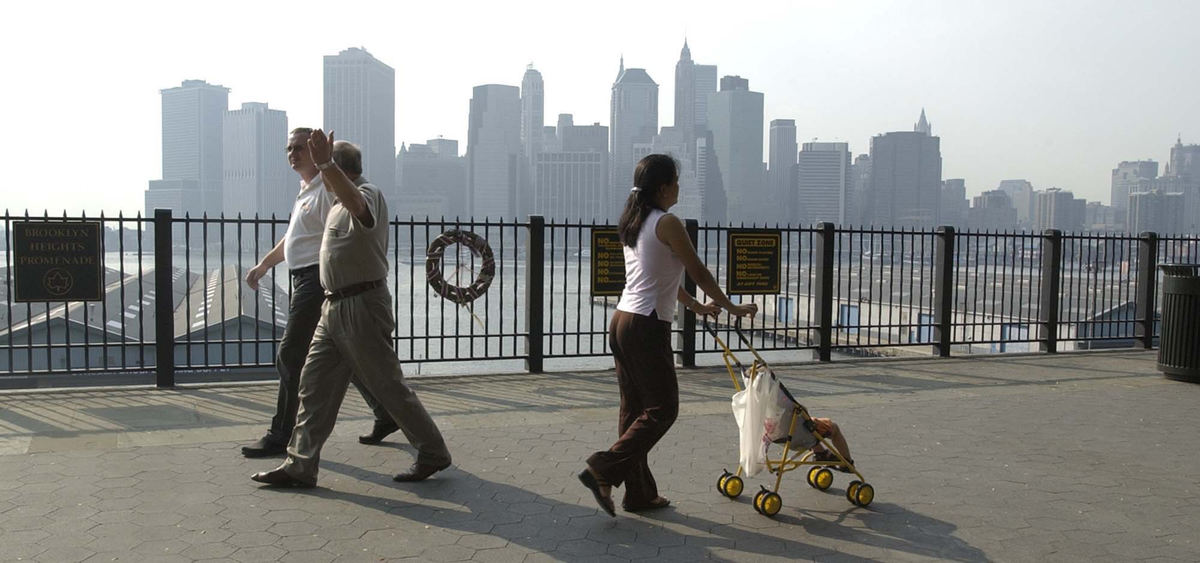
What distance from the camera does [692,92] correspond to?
128 m

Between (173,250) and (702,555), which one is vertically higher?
(173,250)

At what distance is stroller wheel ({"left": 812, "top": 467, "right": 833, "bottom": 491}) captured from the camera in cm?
496

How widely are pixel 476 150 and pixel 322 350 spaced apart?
2464 inches

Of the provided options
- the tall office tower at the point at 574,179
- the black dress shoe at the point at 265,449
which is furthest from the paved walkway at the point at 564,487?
the tall office tower at the point at 574,179

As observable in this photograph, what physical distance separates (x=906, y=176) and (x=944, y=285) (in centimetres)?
5921

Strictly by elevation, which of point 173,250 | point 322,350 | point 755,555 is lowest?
point 755,555

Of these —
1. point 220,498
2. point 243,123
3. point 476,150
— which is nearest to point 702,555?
point 220,498

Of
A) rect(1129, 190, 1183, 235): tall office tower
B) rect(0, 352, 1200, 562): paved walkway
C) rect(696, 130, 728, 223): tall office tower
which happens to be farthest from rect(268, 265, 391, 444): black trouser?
rect(1129, 190, 1183, 235): tall office tower

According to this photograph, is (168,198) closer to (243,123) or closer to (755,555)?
(243,123)

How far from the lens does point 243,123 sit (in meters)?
56.1

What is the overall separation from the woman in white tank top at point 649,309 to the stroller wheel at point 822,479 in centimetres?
120

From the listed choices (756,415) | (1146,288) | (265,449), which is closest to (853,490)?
(756,415)

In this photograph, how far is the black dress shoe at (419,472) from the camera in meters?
4.88

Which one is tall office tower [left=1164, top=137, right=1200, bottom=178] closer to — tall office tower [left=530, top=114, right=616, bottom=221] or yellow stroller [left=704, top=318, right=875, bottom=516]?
tall office tower [left=530, top=114, right=616, bottom=221]
